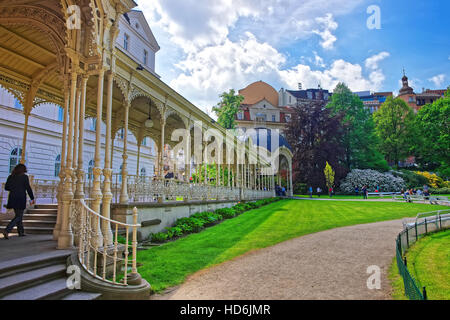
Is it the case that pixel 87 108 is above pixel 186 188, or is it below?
above

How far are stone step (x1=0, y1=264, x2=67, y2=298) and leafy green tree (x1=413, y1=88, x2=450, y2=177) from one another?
60.8 meters

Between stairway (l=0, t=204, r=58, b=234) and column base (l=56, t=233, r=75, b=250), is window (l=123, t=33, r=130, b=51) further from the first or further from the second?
column base (l=56, t=233, r=75, b=250)

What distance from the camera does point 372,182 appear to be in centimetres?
4078

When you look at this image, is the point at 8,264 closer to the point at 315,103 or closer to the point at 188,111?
the point at 188,111

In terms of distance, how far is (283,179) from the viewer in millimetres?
48188

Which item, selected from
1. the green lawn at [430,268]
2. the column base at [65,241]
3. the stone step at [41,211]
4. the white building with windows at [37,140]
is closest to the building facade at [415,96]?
the white building with windows at [37,140]

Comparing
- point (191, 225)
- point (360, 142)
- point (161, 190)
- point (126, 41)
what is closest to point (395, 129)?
point (360, 142)

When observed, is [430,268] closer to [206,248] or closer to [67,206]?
[206,248]

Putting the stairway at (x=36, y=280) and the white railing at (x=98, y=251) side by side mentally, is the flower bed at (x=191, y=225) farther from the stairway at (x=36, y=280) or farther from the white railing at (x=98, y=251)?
the stairway at (x=36, y=280)

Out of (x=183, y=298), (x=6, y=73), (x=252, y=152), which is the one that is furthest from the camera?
(x=252, y=152)

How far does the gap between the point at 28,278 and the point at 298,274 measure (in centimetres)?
462

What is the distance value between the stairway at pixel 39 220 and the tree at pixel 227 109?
3845 centimetres

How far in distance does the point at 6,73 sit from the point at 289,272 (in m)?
10.6
